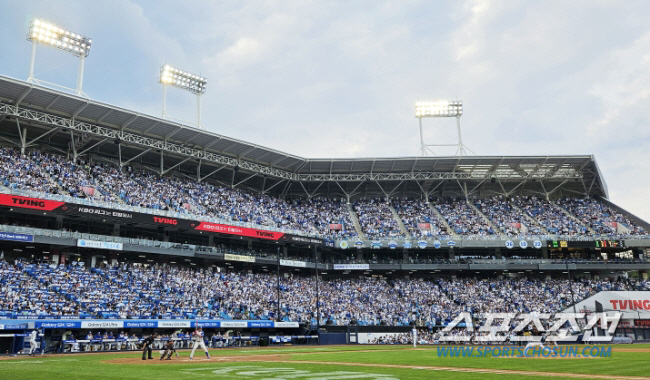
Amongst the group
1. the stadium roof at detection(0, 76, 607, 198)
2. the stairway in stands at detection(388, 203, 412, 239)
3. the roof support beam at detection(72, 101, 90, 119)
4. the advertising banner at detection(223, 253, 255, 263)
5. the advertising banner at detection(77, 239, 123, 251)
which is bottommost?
the advertising banner at detection(223, 253, 255, 263)

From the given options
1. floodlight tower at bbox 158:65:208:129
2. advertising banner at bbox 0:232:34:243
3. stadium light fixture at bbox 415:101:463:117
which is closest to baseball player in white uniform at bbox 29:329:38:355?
advertising banner at bbox 0:232:34:243

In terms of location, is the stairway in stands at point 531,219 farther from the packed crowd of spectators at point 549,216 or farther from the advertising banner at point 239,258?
the advertising banner at point 239,258

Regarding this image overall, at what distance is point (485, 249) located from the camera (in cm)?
6881

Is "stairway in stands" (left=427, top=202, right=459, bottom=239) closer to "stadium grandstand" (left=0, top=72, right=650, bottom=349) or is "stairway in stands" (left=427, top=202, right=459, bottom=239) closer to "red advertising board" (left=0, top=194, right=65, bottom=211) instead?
"stadium grandstand" (left=0, top=72, right=650, bottom=349)

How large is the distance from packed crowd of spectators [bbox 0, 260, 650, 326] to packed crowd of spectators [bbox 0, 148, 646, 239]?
21.9ft

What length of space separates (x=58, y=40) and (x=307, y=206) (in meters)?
36.9

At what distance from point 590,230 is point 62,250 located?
211 feet

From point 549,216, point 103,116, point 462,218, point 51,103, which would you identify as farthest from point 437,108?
point 51,103

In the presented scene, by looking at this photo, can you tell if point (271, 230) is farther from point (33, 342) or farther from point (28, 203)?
point (33, 342)

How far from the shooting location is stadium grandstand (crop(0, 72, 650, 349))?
44.4 m

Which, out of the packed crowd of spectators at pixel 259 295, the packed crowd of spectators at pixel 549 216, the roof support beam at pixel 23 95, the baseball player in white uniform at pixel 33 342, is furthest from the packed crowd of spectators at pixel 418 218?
the roof support beam at pixel 23 95

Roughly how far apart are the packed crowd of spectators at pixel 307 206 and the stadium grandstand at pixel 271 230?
26 centimetres

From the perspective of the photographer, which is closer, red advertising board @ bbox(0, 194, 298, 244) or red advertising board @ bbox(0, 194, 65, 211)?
red advertising board @ bbox(0, 194, 65, 211)

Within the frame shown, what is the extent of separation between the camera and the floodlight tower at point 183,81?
6100 cm
